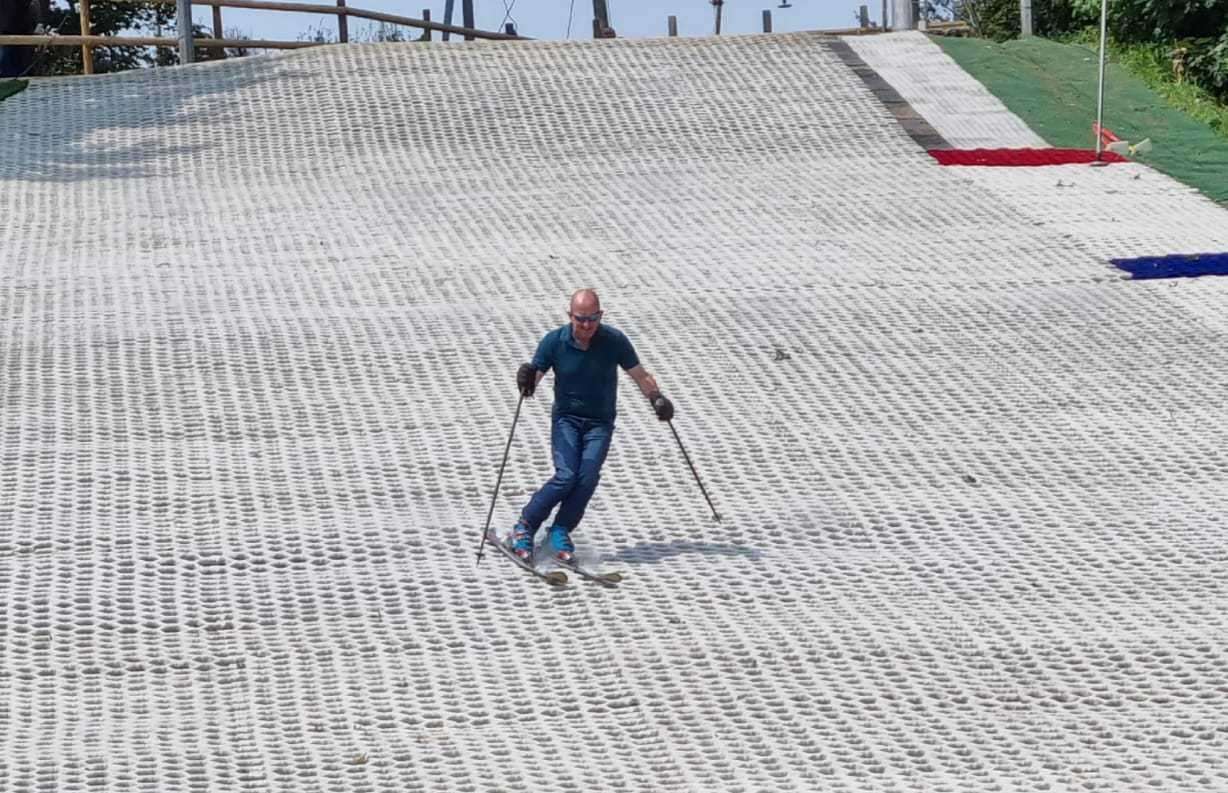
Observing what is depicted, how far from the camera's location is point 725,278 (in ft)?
41.2

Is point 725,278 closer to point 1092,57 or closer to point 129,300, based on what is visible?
point 129,300

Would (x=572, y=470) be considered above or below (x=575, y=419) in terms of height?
below

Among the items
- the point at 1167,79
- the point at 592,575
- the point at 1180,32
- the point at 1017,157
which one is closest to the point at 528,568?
the point at 592,575

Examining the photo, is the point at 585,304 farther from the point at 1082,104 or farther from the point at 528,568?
the point at 1082,104

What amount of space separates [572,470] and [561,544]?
0.34m

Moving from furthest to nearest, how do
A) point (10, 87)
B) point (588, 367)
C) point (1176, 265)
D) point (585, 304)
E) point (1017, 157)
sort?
1. point (10, 87)
2. point (1017, 157)
3. point (1176, 265)
4. point (588, 367)
5. point (585, 304)

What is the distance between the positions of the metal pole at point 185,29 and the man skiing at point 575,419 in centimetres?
1302

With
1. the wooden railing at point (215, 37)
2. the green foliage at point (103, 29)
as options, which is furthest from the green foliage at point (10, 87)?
the green foliage at point (103, 29)

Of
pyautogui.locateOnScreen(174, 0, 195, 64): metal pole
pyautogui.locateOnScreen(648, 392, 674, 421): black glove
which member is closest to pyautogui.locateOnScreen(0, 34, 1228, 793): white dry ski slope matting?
pyautogui.locateOnScreen(648, 392, 674, 421): black glove

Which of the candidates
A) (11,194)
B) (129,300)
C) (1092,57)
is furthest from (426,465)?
(1092,57)

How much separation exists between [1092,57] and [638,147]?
19.1 ft

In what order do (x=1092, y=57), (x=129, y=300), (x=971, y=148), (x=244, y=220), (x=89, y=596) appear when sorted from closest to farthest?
(x=89, y=596)
(x=129, y=300)
(x=244, y=220)
(x=971, y=148)
(x=1092, y=57)

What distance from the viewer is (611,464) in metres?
9.12

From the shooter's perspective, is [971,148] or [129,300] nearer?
[129,300]
